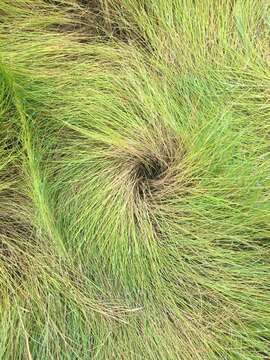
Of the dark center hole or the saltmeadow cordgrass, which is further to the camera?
the dark center hole

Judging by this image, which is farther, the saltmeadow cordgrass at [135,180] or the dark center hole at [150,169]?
the dark center hole at [150,169]

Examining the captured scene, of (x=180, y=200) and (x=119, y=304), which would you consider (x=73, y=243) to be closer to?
(x=119, y=304)

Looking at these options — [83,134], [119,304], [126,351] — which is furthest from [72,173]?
[126,351]

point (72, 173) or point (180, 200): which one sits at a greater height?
point (72, 173)

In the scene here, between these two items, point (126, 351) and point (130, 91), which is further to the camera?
point (130, 91)

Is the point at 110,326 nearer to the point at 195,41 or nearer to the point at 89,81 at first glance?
the point at 89,81

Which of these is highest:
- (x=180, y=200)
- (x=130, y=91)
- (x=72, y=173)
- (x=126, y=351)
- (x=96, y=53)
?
(x=96, y=53)

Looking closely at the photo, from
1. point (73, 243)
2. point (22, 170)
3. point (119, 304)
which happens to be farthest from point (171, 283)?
point (22, 170)
